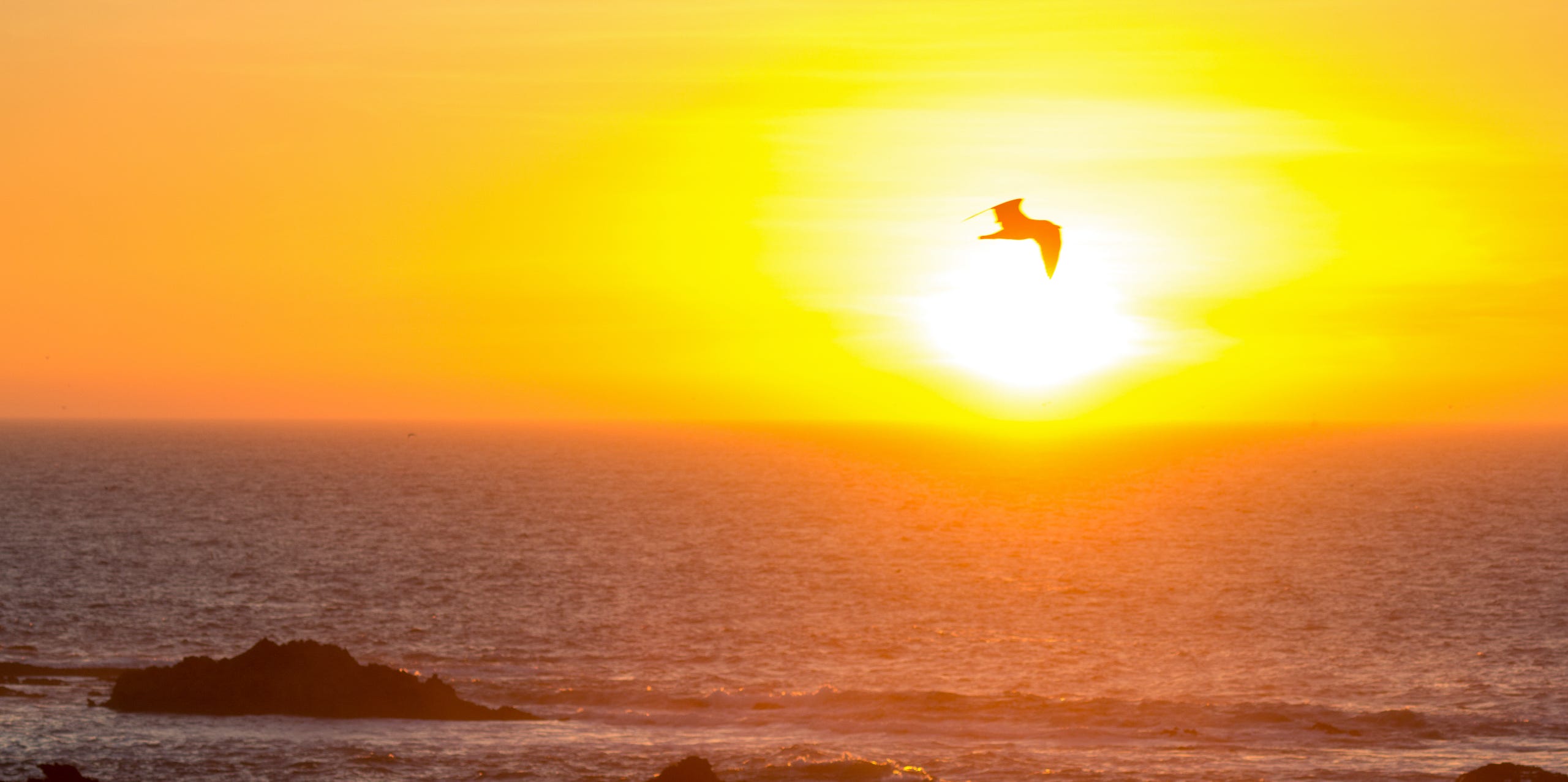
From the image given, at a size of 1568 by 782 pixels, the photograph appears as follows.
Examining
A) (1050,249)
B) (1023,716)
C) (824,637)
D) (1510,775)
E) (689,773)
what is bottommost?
(1023,716)

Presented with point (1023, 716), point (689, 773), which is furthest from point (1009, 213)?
point (1023, 716)

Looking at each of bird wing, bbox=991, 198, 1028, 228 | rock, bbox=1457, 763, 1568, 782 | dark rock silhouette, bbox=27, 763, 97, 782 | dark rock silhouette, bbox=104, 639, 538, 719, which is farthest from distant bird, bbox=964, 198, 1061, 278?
dark rock silhouette, bbox=104, 639, 538, 719

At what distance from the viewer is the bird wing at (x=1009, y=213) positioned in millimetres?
24031

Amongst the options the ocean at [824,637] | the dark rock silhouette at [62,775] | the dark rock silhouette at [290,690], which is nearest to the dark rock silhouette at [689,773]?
the ocean at [824,637]

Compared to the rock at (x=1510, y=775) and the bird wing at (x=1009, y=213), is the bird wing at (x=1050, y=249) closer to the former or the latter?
the bird wing at (x=1009, y=213)

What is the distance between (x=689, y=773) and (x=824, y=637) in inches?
1283

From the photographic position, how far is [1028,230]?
2397 centimetres

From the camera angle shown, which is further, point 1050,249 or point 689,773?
point 689,773

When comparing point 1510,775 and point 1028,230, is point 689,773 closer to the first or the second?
point 1028,230

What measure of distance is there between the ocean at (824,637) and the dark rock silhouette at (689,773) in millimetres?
3544

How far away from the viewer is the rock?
35438mm

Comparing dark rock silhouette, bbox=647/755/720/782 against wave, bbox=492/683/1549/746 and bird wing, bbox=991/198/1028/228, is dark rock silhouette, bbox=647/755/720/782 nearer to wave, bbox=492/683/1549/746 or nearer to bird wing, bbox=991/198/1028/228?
wave, bbox=492/683/1549/746

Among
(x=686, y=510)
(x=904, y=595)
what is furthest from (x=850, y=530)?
(x=904, y=595)

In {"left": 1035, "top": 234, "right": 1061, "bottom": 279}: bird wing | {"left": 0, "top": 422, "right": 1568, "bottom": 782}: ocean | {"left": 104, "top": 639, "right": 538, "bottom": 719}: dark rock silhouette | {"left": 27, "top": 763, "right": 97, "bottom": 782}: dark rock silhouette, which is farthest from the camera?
{"left": 104, "top": 639, "right": 538, "bottom": 719}: dark rock silhouette
